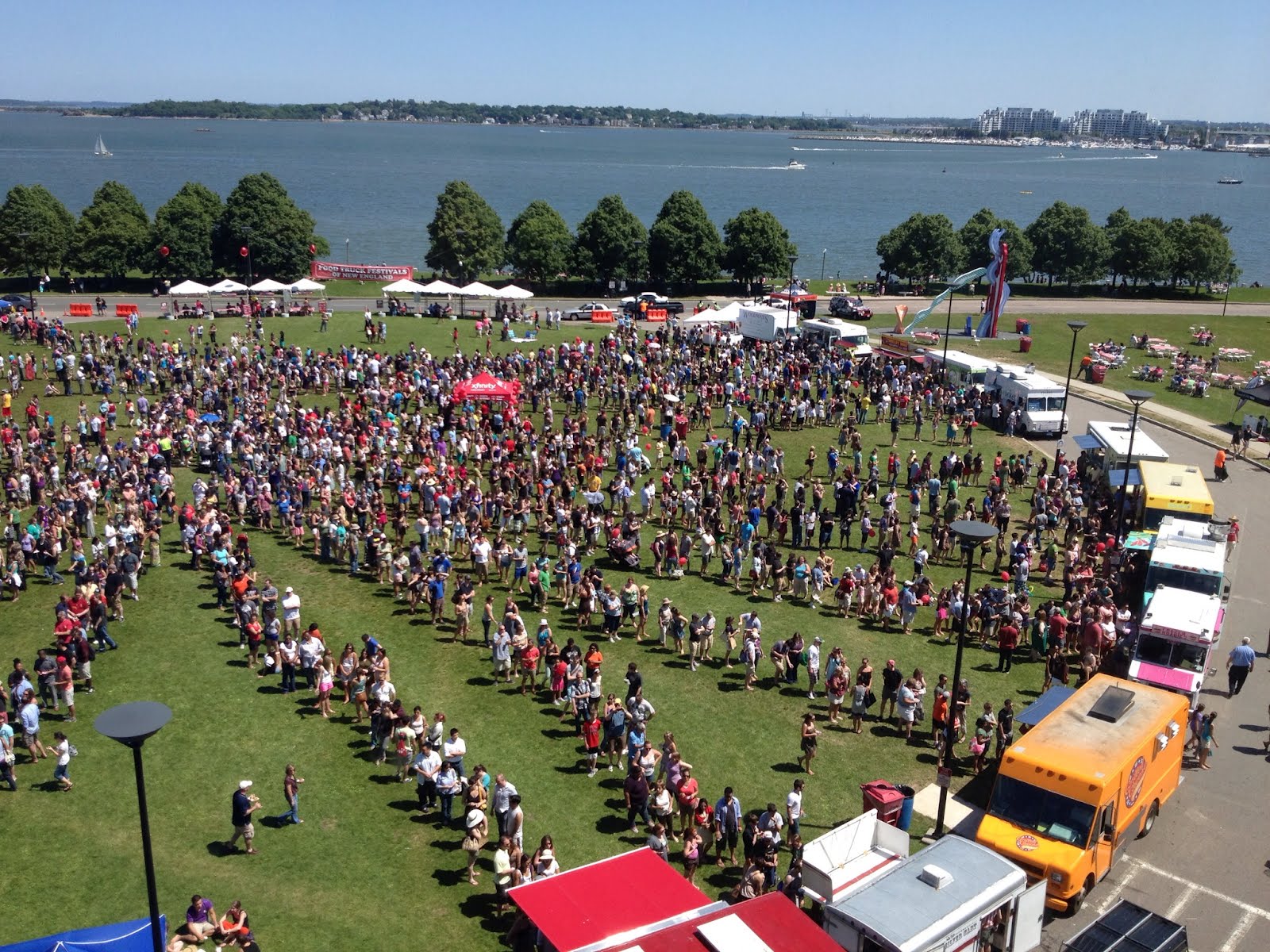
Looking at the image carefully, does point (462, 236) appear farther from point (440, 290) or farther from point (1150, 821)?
point (1150, 821)

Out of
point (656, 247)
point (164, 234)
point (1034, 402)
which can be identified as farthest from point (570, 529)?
point (164, 234)

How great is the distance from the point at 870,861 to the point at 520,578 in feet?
39.1

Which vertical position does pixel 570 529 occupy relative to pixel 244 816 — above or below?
above

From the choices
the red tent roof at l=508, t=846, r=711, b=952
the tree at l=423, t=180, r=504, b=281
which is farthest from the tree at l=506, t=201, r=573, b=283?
the red tent roof at l=508, t=846, r=711, b=952

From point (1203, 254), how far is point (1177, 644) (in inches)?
2371

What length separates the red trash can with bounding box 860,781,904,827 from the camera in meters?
15.6

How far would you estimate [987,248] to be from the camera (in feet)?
236

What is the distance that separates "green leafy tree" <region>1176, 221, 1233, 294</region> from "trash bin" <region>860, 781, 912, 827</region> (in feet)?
219

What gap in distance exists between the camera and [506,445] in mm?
31719

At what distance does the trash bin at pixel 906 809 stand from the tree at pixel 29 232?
200ft

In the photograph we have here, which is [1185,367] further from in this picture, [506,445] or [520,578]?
[520,578]

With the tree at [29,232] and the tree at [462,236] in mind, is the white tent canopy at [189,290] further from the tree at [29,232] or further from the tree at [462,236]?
the tree at [462,236]

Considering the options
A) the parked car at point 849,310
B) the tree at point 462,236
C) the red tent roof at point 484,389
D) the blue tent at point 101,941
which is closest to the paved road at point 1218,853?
the blue tent at point 101,941

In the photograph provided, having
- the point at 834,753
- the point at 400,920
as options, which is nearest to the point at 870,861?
→ the point at 834,753
